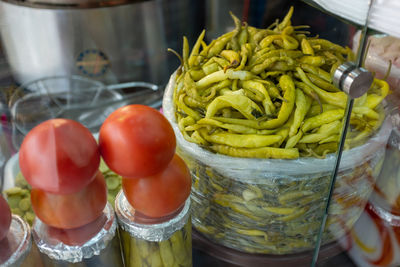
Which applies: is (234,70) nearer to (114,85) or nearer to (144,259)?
(144,259)

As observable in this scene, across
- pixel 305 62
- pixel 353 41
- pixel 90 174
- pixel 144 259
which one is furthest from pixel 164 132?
pixel 353 41

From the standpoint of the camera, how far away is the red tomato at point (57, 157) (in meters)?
0.43

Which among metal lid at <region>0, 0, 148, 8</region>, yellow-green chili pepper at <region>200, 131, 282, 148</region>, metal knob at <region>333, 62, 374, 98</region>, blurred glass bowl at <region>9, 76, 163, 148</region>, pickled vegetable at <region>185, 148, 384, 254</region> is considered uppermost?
metal knob at <region>333, 62, 374, 98</region>

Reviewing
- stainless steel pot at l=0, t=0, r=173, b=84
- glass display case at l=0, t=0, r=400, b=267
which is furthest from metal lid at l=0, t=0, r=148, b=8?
glass display case at l=0, t=0, r=400, b=267

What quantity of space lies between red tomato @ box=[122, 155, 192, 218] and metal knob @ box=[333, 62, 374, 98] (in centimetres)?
28

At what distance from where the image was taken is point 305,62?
818 mm

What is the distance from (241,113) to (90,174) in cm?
40

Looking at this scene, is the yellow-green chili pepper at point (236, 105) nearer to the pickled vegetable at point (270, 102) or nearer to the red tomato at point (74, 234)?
the pickled vegetable at point (270, 102)

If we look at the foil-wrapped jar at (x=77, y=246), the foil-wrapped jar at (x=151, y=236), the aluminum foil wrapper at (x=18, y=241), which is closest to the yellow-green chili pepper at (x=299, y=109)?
the foil-wrapped jar at (x=151, y=236)

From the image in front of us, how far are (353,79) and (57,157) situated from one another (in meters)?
0.42

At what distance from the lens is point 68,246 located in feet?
1.70

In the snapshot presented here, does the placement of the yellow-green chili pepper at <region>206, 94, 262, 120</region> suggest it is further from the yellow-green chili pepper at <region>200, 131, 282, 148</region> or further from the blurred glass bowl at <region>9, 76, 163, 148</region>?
the blurred glass bowl at <region>9, 76, 163, 148</region>

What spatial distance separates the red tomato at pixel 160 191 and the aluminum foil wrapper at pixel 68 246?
65mm

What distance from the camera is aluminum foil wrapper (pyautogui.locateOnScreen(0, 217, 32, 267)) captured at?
501 millimetres
